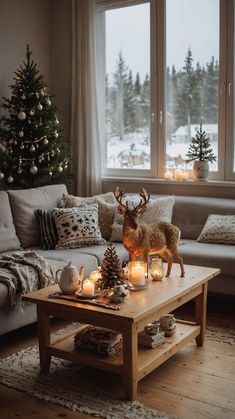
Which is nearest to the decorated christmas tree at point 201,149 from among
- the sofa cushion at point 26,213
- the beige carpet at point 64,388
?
the sofa cushion at point 26,213

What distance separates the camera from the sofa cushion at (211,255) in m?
3.76

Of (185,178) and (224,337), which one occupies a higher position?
(185,178)

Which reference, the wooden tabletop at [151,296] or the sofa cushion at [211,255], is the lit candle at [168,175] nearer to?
the sofa cushion at [211,255]

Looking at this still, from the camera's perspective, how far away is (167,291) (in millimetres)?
2879

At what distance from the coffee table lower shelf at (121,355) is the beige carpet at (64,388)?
130 millimetres

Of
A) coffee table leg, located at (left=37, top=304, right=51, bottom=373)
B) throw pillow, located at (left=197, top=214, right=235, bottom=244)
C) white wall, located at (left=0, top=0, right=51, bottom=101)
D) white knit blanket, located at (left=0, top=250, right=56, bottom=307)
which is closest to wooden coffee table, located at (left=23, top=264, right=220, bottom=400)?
coffee table leg, located at (left=37, top=304, right=51, bottom=373)

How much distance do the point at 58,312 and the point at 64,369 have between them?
0.41m

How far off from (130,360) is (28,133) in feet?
9.14

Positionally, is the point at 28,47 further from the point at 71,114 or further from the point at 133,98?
the point at 133,98

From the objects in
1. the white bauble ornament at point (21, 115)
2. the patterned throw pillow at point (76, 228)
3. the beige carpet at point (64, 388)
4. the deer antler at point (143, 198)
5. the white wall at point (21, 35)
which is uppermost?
the white wall at point (21, 35)

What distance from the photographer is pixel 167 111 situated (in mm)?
5062

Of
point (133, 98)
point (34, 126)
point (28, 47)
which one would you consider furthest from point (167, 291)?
point (28, 47)

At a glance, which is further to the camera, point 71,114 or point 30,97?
point 71,114

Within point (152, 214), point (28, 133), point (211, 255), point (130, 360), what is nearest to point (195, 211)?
point (152, 214)
